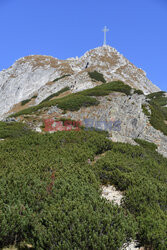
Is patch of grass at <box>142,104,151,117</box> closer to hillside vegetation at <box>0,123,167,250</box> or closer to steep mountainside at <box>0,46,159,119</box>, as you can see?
hillside vegetation at <box>0,123,167,250</box>

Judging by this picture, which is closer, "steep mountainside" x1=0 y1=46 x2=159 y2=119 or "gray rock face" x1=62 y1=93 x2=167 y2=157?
"gray rock face" x1=62 y1=93 x2=167 y2=157

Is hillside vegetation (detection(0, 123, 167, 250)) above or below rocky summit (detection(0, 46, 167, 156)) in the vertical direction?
below

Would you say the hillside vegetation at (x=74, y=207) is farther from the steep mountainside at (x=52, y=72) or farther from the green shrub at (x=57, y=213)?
the steep mountainside at (x=52, y=72)

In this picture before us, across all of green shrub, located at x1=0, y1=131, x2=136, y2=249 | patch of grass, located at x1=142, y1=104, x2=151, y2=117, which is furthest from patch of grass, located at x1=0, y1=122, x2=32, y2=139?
patch of grass, located at x1=142, y1=104, x2=151, y2=117

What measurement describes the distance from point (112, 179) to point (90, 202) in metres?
4.75

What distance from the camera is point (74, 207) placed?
6.60 metres

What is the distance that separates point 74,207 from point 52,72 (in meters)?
85.1

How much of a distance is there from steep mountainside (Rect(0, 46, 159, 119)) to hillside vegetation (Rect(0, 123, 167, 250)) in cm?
6429

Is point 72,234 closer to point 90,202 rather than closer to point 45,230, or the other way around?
point 45,230

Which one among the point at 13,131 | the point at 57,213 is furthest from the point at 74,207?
the point at 13,131

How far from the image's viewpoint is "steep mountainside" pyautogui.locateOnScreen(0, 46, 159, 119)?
264ft

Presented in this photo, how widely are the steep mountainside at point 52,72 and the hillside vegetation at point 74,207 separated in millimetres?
64290

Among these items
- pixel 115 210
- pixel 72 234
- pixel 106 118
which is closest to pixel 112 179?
pixel 115 210

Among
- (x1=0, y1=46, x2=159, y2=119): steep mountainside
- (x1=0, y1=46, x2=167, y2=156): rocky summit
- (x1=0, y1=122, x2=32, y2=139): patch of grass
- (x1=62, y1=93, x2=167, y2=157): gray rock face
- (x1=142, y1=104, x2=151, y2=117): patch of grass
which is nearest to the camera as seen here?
(x1=0, y1=122, x2=32, y2=139): patch of grass
